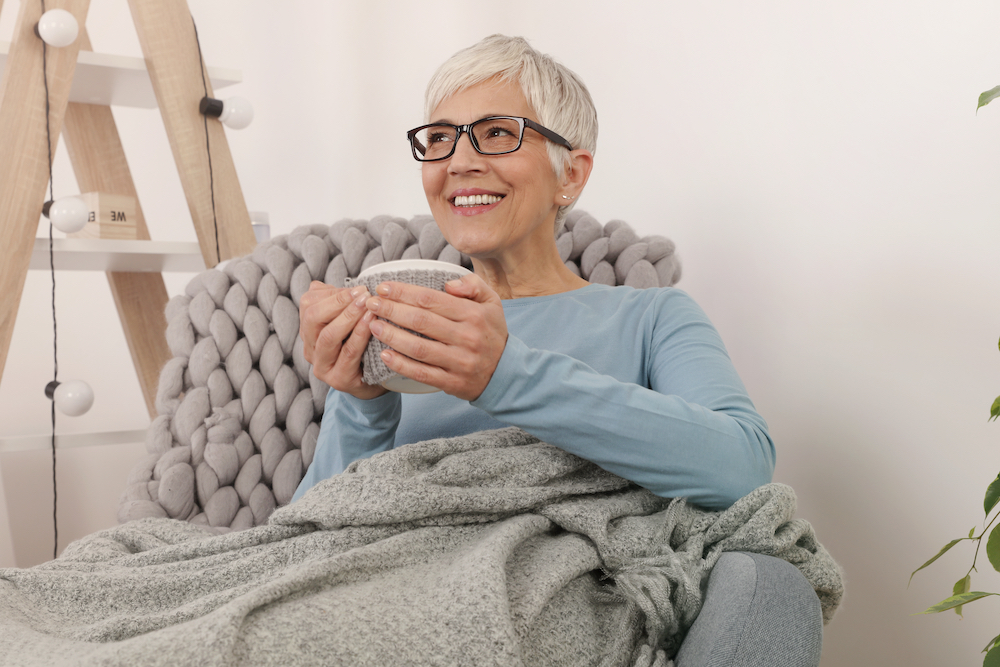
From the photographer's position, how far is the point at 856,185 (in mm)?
1181

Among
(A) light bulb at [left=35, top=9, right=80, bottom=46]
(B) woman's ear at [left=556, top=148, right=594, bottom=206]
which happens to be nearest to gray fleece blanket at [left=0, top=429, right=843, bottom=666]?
(B) woman's ear at [left=556, top=148, right=594, bottom=206]

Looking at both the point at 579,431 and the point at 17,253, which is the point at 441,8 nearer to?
the point at 17,253

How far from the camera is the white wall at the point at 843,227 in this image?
103 centimetres

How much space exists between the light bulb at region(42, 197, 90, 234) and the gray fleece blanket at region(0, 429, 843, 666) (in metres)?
0.81

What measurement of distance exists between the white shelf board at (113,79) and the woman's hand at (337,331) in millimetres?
1086

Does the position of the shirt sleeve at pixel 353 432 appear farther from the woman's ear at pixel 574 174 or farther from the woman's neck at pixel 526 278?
the woman's ear at pixel 574 174

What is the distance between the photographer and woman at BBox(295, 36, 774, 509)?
68 centimetres

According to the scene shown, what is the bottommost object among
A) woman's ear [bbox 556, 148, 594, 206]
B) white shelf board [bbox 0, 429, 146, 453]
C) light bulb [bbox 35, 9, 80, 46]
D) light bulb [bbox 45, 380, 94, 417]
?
white shelf board [bbox 0, 429, 146, 453]

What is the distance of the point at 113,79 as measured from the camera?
1.57 metres

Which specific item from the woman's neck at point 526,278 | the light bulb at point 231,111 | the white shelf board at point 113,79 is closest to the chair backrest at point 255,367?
the woman's neck at point 526,278

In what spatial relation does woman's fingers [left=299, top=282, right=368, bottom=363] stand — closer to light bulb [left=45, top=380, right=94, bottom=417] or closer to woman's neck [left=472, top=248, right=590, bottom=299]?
woman's neck [left=472, top=248, right=590, bottom=299]

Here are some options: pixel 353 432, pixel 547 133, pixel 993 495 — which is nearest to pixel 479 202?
pixel 547 133

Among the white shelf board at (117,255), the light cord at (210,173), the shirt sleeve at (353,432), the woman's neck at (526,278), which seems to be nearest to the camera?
Result: the shirt sleeve at (353,432)

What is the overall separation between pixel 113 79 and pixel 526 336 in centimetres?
114
